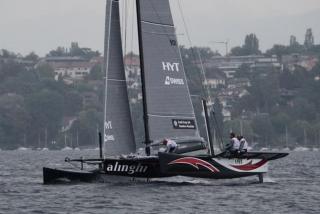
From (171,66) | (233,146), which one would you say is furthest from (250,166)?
(171,66)

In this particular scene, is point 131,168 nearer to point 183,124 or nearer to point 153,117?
point 153,117

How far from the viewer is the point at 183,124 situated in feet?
135

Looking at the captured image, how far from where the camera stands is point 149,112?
4031 cm

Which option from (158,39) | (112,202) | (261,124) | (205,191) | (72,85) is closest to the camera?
(112,202)

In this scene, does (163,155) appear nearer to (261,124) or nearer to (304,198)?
(304,198)

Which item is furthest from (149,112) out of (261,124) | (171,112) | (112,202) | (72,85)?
(72,85)

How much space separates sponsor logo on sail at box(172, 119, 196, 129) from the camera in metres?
40.8

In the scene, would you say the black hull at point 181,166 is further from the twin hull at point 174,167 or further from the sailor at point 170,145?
the sailor at point 170,145

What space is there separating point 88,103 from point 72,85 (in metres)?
17.8

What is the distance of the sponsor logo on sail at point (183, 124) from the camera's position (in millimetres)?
40812

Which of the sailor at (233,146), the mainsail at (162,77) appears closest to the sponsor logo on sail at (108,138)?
the mainsail at (162,77)

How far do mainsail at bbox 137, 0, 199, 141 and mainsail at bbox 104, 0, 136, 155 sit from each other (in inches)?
38.3

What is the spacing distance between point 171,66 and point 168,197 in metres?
6.46

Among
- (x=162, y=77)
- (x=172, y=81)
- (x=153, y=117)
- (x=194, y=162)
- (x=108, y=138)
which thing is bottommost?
(x=194, y=162)
